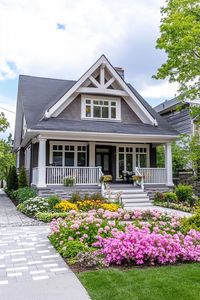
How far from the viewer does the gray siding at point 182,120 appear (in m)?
19.5

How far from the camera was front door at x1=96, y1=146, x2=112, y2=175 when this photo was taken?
56.7 feet

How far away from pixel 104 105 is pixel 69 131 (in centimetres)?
381

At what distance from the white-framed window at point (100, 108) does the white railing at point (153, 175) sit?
3444mm

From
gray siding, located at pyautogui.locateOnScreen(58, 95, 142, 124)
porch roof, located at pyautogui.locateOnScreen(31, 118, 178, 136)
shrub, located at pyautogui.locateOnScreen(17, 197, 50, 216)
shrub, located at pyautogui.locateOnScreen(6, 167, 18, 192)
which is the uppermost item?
gray siding, located at pyautogui.locateOnScreen(58, 95, 142, 124)

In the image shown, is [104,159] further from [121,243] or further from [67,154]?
[121,243]

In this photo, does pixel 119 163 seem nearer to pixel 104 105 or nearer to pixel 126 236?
pixel 104 105

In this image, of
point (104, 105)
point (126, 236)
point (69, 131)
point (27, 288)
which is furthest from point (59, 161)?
point (27, 288)

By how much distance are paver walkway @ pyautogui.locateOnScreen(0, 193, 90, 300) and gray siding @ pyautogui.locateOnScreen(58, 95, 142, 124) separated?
30.2 feet

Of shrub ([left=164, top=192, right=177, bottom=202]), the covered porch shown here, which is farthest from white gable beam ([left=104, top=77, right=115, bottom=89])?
shrub ([left=164, top=192, right=177, bottom=202])

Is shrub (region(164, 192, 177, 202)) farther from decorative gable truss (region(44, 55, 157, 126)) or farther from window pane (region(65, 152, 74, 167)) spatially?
window pane (region(65, 152, 74, 167))

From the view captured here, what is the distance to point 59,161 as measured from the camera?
52.9 feet

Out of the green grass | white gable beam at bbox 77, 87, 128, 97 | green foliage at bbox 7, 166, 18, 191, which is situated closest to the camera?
the green grass

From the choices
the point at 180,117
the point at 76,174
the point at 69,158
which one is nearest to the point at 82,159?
the point at 69,158

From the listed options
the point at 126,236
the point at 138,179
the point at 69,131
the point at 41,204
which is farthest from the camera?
the point at 138,179
